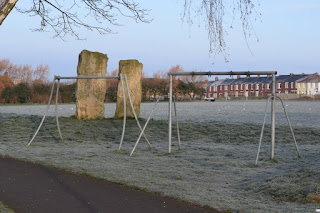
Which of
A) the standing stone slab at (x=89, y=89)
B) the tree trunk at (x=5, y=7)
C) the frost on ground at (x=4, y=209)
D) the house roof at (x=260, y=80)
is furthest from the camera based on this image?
the house roof at (x=260, y=80)

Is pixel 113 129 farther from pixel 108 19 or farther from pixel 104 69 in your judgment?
pixel 108 19

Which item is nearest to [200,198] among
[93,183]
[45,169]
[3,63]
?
[93,183]

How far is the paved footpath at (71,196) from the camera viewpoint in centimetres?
604

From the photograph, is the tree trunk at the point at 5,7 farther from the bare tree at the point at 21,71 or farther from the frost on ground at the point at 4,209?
the bare tree at the point at 21,71

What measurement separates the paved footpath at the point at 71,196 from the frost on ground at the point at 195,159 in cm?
37

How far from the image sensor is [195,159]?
11148 millimetres

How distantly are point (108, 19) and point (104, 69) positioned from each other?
8618 mm

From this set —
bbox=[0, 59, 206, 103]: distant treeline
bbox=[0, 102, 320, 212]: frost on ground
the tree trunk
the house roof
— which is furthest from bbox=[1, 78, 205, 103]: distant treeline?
the house roof

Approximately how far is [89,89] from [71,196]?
12.2m

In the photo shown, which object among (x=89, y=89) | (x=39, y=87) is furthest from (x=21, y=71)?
(x=89, y=89)

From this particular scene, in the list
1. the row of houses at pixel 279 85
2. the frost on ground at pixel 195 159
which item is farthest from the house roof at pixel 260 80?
the frost on ground at pixel 195 159

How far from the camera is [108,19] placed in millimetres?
10734

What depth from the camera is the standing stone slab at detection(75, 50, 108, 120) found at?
1865 centimetres

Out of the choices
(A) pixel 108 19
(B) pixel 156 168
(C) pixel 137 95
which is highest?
(A) pixel 108 19
